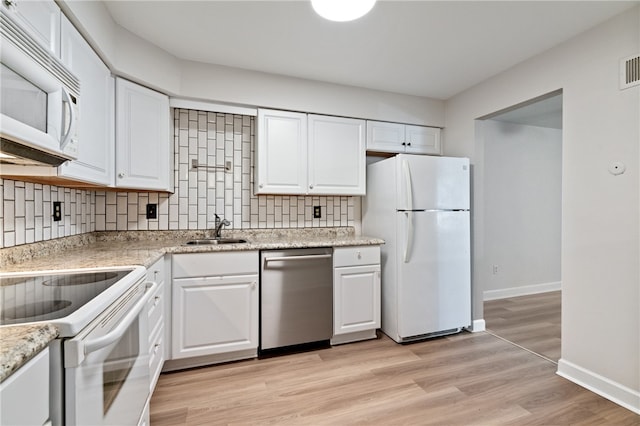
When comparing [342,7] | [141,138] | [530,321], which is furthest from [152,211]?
[530,321]

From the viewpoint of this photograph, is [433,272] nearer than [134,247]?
No

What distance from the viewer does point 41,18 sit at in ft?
4.15

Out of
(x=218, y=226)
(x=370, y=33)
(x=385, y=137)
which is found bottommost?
(x=218, y=226)

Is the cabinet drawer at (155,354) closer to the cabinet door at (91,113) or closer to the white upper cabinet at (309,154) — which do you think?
the cabinet door at (91,113)

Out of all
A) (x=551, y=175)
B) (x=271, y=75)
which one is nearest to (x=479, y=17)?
(x=271, y=75)

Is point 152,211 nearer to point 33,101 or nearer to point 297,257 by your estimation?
point 297,257

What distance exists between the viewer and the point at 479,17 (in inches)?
73.6

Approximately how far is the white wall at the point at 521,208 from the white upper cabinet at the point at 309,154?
199cm

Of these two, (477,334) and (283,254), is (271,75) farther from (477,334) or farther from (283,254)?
(477,334)

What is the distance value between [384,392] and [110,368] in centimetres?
158

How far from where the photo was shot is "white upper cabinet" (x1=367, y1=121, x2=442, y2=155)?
302cm

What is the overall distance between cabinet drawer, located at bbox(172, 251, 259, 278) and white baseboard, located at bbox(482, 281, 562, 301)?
10.6 feet

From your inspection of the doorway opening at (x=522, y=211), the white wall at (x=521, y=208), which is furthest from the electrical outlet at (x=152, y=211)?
the white wall at (x=521, y=208)

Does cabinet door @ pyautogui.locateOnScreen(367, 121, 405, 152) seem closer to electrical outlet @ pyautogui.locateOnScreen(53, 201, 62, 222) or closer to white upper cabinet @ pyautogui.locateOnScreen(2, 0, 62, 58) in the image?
white upper cabinet @ pyautogui.locateOnScreen(2, 0, 62, 58)
